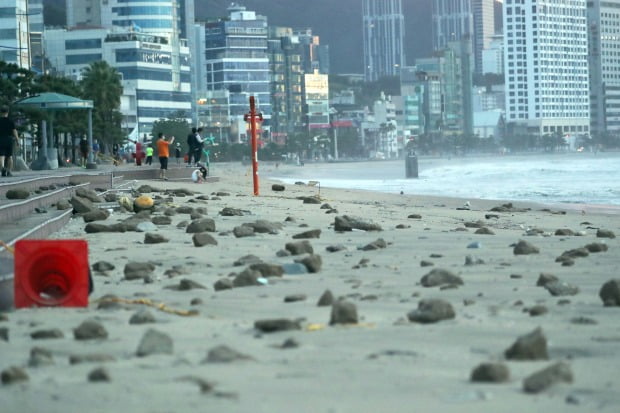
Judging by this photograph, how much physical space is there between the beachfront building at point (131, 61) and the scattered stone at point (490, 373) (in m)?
157

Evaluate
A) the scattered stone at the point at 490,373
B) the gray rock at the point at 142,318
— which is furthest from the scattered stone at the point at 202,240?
the scattered stone at the point at 490,373

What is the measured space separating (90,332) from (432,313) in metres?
1.54

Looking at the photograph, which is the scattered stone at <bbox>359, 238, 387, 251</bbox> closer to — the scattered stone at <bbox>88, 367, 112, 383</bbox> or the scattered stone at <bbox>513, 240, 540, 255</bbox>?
the scattered stone at <bbox>513, 240, 540, 255</bbox>

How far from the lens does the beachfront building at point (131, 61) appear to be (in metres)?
163

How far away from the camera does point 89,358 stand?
197 inches

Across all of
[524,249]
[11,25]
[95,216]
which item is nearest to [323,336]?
[524,249]

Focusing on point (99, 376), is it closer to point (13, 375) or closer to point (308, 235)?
point (13, 375)

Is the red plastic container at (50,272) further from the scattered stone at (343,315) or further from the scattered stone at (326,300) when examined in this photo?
the scattered stone at (343,315)

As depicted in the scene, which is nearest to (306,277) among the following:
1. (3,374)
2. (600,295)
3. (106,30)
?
(600,295)

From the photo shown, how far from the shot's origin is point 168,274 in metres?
8.13

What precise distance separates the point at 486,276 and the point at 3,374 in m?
4.22

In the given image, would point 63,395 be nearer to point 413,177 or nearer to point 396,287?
point 396,287

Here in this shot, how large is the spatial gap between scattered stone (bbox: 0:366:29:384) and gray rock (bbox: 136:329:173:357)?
0.57 meters

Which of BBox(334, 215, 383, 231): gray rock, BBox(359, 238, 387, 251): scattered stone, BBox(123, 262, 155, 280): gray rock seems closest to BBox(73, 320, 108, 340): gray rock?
BBox(123, 262, 155, 280): gray rock
